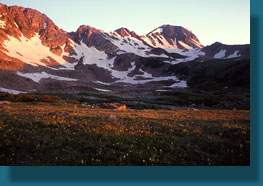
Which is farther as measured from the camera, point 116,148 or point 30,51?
point 30,51

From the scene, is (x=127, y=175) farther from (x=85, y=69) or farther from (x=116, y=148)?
(x=85, y=69)

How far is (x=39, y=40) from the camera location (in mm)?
196875

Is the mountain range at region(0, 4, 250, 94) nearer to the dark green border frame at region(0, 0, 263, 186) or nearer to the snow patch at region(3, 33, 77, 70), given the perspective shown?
the snow patch at region(3, 33, 77, 70)

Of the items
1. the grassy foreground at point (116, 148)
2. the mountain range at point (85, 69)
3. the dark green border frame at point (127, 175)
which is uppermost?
the mountain range at point (85, 69)

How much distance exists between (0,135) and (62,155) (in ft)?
13.0

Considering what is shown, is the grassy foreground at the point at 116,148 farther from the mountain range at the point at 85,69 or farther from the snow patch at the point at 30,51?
the snow patch at the point at 30,51

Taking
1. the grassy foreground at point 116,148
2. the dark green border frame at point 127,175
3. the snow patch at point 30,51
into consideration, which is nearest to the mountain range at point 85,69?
the snow patch at point 30,51

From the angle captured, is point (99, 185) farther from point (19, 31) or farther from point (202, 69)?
point (19, 31)

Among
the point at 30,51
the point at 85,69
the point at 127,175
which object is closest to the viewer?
the point at 127,175

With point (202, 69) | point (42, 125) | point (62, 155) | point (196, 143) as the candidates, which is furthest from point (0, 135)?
point (202, 69)

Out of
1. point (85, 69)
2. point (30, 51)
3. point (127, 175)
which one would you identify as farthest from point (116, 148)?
point (30, 51)

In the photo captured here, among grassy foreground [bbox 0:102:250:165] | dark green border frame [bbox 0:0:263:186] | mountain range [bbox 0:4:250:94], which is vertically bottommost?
dark green border frame [bbox 0:0:263:186]

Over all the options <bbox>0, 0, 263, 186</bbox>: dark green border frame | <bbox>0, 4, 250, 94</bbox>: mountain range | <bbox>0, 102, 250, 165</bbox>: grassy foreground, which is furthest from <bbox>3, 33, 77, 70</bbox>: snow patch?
<bbox>0, 0, 263, 186</bbox>: dark green border frame

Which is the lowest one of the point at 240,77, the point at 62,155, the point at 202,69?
the point at 62,155
